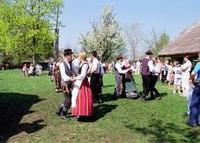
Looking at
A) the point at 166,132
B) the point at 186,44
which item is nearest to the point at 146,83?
the point at 166,132

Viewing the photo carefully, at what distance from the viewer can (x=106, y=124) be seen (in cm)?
1429

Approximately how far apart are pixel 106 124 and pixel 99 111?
2014 mm

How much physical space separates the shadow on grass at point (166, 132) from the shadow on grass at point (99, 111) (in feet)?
4.23

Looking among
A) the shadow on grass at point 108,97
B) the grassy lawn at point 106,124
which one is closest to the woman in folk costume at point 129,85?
the grassy lawn at point 106,124

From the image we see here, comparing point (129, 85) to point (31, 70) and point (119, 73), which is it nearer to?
point (119, 73)

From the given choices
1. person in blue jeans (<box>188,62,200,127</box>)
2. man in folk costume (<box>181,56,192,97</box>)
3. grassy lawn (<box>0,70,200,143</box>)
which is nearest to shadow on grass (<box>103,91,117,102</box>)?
grassy lawn (<box>0,70,200,143</box>)

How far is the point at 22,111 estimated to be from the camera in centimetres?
1705

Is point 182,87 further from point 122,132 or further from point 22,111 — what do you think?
point 122,132

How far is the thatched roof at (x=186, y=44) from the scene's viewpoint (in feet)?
104

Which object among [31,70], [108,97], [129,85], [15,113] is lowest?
[15,113]

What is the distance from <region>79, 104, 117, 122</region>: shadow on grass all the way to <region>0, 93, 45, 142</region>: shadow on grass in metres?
1.38

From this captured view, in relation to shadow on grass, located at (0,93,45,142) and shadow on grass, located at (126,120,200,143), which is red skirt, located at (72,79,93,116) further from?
shadow on grass, located at (126,120,200,143)

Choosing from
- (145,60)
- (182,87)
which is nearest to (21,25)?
(182,87)

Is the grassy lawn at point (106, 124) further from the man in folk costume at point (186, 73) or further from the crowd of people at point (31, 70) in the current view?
the crowd of people at point (31, 70)
